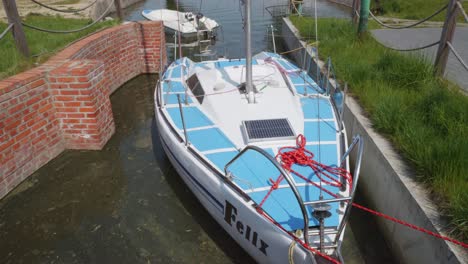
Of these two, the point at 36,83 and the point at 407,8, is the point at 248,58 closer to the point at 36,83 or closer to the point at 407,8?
the point at 36,83

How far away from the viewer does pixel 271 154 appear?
4.28 m

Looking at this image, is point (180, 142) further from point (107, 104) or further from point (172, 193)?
point (107, 104)

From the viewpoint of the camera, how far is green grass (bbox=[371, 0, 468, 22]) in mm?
18359

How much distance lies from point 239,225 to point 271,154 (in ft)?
3.23

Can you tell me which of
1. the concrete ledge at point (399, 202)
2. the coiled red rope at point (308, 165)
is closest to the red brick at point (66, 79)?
the coiled red rope at point (308, 165)

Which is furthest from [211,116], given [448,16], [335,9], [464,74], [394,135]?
[335,9]

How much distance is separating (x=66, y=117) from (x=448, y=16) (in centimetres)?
679

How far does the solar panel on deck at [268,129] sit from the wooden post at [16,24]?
14.9 ft

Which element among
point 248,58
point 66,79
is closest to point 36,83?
point 66,79

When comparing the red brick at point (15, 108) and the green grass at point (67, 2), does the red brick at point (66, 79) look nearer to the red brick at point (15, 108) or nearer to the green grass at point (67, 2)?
the red brick at point (15, 108)

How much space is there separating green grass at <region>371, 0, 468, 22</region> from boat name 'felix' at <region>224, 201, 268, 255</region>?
57.9 ft

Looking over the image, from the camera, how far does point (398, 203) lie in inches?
155

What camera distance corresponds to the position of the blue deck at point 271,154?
3586mm

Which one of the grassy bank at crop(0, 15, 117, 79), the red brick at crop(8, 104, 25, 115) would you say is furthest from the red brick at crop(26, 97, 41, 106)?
the grassy bank at crop(0, 15, 117, 79)
